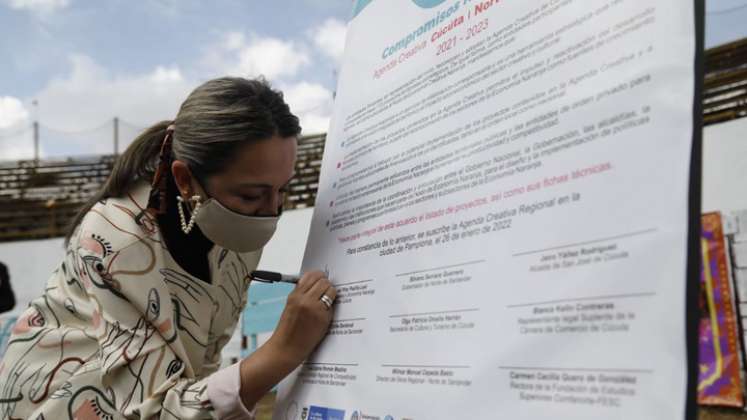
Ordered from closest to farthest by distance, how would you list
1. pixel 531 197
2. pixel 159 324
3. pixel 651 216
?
pixel 651 216 < pixel 531 197 < pixel 159 324

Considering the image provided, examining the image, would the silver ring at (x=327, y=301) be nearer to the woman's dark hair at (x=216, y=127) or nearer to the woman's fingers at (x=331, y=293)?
the woman's fingers at (x=331, y=293)

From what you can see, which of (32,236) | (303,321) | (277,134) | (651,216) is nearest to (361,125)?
(277,134)

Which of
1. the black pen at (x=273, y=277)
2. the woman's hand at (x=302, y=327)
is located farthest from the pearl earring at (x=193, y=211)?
the woman's hand at (x=302, y=327)

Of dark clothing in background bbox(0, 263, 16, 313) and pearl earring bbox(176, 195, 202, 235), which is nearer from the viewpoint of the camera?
pearl earring bbox(176, 195, 202, 235)

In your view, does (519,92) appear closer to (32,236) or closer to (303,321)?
(303,321)

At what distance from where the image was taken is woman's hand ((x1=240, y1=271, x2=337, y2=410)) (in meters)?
0.83

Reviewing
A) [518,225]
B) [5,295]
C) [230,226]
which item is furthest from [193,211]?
[5,295]

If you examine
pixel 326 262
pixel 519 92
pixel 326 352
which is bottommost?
pixel 326 352

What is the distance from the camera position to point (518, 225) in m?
0.60

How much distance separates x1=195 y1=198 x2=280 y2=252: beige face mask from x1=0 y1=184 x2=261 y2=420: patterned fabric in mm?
81

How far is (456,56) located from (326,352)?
420 millimetres

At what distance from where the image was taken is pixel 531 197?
60cm

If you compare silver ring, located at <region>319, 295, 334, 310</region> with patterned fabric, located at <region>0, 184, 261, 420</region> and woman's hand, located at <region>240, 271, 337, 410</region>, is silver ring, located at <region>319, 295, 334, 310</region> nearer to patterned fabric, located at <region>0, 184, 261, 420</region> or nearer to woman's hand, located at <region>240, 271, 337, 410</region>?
woman's hand, located at <region>240, 271, 337, 410</region>

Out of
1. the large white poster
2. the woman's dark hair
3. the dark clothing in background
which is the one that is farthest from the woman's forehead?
the dark clothing in background
